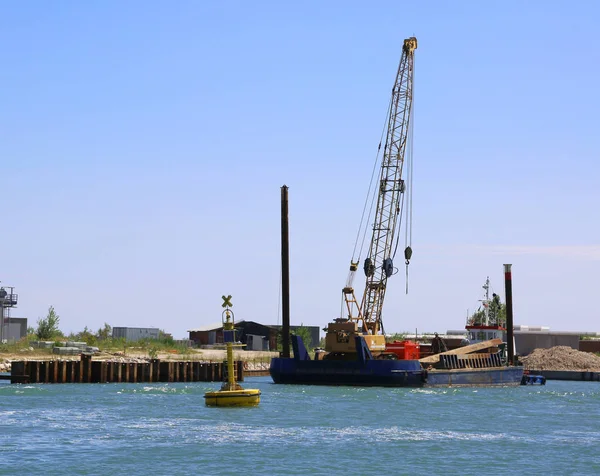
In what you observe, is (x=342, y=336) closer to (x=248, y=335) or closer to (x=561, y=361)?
(x=561, y=361)

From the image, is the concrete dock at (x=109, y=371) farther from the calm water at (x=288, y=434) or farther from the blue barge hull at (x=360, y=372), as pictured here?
the blue barge hull at (x=360, y=372)

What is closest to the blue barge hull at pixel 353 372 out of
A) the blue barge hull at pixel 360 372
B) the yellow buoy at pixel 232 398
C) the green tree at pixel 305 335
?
the blue barge hull at pixel 360 372

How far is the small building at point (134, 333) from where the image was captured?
130 m

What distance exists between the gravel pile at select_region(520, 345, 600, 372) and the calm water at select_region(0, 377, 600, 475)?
43.6 m

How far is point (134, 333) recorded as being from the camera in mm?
133125

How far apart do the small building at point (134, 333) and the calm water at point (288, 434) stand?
2431 inches

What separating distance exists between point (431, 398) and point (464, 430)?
61.5ft

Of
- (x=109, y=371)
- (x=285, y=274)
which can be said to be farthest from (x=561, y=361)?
(x=109, y=371)

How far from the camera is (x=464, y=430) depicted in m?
48.7

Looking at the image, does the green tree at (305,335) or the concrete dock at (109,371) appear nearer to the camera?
the concrete dock at (109,371)

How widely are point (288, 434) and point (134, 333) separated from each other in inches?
3566

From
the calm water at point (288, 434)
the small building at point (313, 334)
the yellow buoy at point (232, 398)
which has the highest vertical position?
the small building at point (313, 334)

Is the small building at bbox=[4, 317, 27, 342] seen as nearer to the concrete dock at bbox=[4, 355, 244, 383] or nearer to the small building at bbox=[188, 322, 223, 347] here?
the small building at bbox=[188, 322, 223, 347]

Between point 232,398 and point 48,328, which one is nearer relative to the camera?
point 232,398
